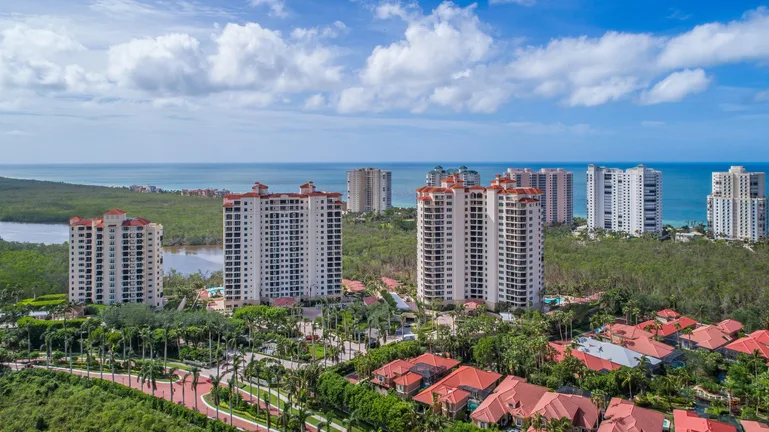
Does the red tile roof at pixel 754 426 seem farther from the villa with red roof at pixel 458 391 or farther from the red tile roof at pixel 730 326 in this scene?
the red tile roof at pixel 730 326

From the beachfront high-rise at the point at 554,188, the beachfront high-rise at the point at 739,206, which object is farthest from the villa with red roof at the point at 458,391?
the beachfront high-rise at the point at 554,188

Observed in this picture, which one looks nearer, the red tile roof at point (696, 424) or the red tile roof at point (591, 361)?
the red tile roof at point (696, 424)

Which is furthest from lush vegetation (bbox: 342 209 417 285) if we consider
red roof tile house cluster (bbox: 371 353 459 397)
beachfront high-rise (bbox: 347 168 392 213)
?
red roof tile house cluster (bbox: 371 353 459 397)

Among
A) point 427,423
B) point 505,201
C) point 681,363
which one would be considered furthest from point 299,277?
point 681,363

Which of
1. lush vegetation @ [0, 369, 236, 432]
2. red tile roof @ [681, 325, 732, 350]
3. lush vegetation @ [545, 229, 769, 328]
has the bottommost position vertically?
lush vegetation @ [0, 369, 236, 432]

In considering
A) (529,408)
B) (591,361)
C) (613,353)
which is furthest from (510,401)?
(613,353)

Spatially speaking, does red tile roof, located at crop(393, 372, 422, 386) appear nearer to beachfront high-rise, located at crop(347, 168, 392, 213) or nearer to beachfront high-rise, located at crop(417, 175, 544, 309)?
beachfront high-rise, located at crop(417, 175, 544, 309)
